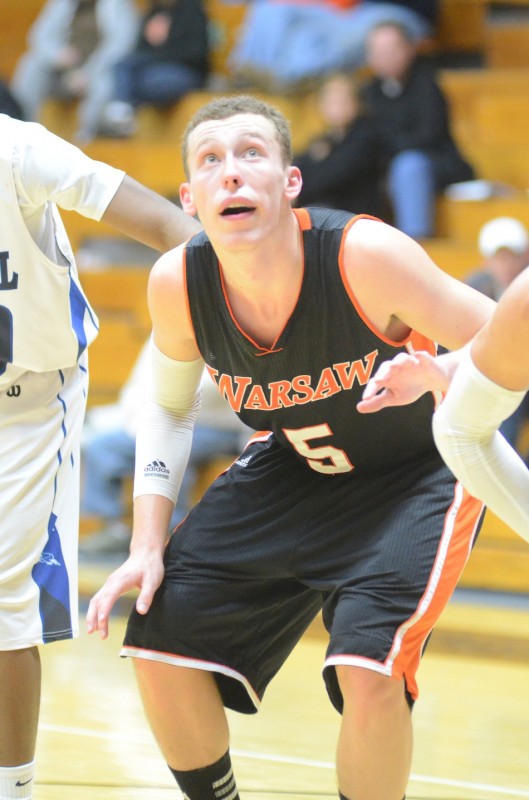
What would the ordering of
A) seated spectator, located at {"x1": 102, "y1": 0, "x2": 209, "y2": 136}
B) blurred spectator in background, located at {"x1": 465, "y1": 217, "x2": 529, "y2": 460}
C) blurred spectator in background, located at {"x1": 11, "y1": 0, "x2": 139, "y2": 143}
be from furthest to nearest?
blurred spectator in background, located at {"x1": 11, "y1": 0, "x2": 139, "y2": 143}, seated spectator, located at {"x1": 102, "y1": 0, "x2": 209, "y2": 136}, blurred spectator in background, located at {"x1": 465, "y1": 217, "x2": 529, "y2": 460}

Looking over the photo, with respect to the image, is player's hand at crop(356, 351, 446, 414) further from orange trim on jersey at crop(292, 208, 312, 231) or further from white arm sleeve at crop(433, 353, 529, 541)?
orange trim on jersey at crop(292, 208, 312, 231)

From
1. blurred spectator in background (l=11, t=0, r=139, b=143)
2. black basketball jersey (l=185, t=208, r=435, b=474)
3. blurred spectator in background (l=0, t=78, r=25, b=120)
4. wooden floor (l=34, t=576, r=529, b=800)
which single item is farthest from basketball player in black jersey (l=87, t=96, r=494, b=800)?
blurred spectator in background (l=11, t=0, r=139, b=143)

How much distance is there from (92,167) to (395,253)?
0.80m

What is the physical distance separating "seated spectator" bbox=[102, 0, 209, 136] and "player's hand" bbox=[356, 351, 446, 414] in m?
7.65

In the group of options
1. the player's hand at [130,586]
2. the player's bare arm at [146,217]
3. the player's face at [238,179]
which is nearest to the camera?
the player's face at [238,179]

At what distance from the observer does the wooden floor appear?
3865 millimetres

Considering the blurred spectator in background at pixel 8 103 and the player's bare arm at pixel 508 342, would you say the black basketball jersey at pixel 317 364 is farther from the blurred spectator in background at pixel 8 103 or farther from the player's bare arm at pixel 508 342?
the blurred spectator in background at pixel 8 103

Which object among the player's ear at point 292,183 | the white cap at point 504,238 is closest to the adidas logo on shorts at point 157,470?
the player's ear at point 292,183

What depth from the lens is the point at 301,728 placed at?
4.53 m

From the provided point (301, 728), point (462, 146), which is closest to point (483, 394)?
point (301, 728)

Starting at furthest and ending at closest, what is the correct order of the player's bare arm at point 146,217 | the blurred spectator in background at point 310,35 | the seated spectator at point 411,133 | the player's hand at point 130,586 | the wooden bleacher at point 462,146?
the blurred spectator in background at point 310,35 → the seated spectator at point 411,133 → the wooden bleacher at point 462,146 → the player's bare arm at point 146,217 → the player's hand at point 130,586

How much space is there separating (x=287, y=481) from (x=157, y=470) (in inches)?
13.2

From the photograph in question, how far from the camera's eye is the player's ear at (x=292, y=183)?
2.99 metres

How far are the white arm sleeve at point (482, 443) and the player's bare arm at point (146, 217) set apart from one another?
1.02 m
